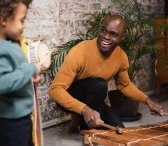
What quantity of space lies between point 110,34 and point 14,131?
126cm

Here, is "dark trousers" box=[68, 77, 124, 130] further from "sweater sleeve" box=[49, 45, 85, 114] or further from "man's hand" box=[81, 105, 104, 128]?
"man's hand" box=[81, 105, 104, 128]

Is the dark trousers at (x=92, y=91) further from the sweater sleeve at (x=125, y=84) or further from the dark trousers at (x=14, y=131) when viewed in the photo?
the dark trousers at (x=14, y=131)

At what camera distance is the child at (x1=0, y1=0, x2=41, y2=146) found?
148 centimetres

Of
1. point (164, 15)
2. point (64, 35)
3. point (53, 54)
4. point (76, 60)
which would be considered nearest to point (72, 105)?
point (76, 60)

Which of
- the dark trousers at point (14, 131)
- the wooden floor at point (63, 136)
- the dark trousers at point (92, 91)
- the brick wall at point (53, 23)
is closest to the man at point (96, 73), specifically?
the dark trousers at point (92, 91)

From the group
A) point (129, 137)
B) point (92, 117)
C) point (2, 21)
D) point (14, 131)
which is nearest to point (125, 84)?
point (92, 117)

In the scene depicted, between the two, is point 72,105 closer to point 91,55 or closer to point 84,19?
point 91,55

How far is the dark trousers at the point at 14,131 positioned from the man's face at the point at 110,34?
3.84 ft

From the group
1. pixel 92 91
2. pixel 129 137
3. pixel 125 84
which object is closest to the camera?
pixel 129 137

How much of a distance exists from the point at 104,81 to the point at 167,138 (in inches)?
27.8

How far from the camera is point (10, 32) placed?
154 centimetres

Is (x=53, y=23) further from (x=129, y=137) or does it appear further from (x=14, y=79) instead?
(x=14, y=79)

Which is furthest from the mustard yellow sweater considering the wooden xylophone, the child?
the child

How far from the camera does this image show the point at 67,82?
261 cm
